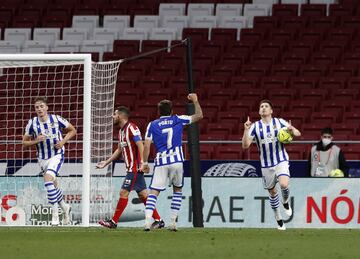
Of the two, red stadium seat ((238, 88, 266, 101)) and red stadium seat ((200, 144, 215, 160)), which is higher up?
red stadium seat ((238, 88, 266, 101))

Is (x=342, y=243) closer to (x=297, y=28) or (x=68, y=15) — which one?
(x=297, y=28)

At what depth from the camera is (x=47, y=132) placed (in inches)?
661

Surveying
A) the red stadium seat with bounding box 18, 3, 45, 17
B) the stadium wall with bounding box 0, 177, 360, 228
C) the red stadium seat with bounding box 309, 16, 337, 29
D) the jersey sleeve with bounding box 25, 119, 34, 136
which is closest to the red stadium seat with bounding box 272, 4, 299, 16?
the red stadium seat with bounding box 309, 16, 337, 29

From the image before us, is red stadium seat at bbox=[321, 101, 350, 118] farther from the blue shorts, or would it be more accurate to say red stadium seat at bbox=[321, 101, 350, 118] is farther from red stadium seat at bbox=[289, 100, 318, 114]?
the blue shorts

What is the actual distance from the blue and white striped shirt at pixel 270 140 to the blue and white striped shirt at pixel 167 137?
1.44 metres

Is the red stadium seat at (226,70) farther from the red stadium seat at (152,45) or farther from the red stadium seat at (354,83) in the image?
the red stadium seat at (354,83)

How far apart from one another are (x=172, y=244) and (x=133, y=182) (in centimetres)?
402

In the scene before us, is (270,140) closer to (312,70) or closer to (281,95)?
(281,95)

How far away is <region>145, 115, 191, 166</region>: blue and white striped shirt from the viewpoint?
15.1 m

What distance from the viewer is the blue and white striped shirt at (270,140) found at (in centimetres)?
1627

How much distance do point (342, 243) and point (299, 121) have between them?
10.9 meters

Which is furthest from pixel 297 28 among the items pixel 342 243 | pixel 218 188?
pixel 342 243

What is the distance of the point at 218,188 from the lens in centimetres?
1895

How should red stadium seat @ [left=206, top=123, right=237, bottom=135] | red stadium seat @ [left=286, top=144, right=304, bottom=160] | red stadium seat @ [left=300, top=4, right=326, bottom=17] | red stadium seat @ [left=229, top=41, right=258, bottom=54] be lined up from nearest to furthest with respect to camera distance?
red stadium seat @ [left=286, top=144, right=304, bottom=160], red stadium seat @ [left=206, top=123, right=237, bottom=135], red stadium seat @ [left=229, top=41, right=258, bottom=54], red stadium seat @ [left=300, top=4, right=326, bottom=17]
